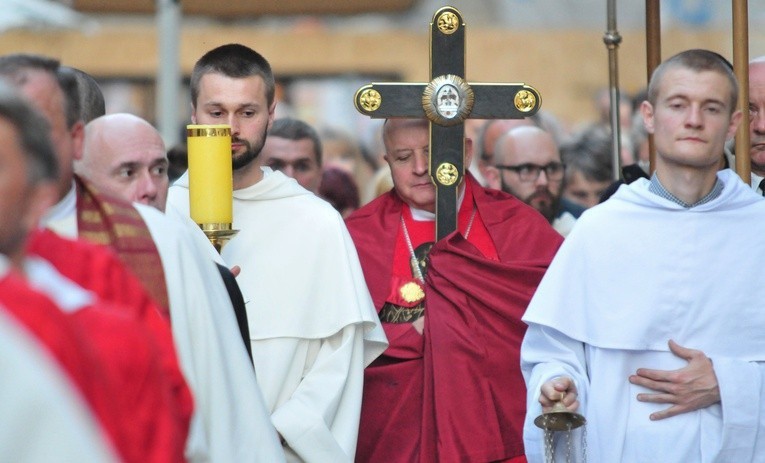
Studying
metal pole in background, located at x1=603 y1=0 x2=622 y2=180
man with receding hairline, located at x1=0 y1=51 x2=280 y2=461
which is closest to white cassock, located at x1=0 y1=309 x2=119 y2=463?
man with receding hairline, located at x1=0 y1=51 x2=280 y2=461

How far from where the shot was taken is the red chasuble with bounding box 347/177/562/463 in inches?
204

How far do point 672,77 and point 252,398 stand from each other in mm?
1607

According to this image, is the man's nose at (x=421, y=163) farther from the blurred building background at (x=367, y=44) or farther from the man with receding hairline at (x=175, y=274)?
the blurred building background at (x=367, y=44)

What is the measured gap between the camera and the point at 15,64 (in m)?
3.52

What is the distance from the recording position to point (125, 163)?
15.0 ft

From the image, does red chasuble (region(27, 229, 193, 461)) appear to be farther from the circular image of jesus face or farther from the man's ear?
the man's ear

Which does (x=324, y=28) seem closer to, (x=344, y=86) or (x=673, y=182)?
(x=344, y=86)

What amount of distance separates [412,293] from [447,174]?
1.34 ft

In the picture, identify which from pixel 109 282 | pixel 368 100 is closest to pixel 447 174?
pixel 368 100

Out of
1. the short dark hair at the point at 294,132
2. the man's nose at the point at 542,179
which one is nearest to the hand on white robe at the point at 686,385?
the man's nose at the point at 542,179

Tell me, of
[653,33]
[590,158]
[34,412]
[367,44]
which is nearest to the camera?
[34,412]

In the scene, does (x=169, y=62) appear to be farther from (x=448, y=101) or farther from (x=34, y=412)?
(x=34, y=412)

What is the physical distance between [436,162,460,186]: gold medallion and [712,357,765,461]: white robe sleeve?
3.93 feet

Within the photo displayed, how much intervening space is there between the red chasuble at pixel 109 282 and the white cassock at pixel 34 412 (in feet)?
2.53
